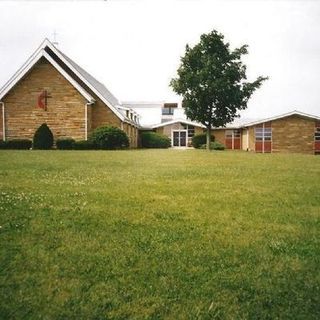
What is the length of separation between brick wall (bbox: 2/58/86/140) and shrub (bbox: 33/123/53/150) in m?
1.55

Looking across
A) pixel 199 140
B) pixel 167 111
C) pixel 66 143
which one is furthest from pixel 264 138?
pixel 167 111

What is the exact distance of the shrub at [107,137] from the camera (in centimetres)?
3253

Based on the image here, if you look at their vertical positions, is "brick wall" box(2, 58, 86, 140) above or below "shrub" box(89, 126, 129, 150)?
above

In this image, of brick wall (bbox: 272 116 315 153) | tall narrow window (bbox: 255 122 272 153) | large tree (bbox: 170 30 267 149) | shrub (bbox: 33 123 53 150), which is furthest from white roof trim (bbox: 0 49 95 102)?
brick wall (bbox: 272 116 315 153)

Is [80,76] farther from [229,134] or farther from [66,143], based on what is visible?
[229,134]

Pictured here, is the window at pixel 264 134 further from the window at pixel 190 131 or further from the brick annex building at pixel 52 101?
the brick annex building at pixel 52 101

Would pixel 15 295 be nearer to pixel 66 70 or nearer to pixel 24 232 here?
pixel 24 232

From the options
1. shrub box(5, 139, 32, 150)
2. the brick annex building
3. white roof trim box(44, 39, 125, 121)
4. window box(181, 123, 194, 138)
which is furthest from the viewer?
window box(181, 123, 194, 138)

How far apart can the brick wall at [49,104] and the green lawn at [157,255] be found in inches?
1002

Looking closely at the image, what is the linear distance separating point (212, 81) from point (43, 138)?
18.7m

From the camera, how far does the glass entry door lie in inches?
2243

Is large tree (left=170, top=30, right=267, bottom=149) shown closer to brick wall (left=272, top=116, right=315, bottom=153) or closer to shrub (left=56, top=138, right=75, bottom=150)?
brick wall (left=272, top=116, right=315, bottom=153)

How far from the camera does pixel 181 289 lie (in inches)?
171

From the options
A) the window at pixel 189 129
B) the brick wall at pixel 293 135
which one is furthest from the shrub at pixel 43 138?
the window at pixel 189 129
